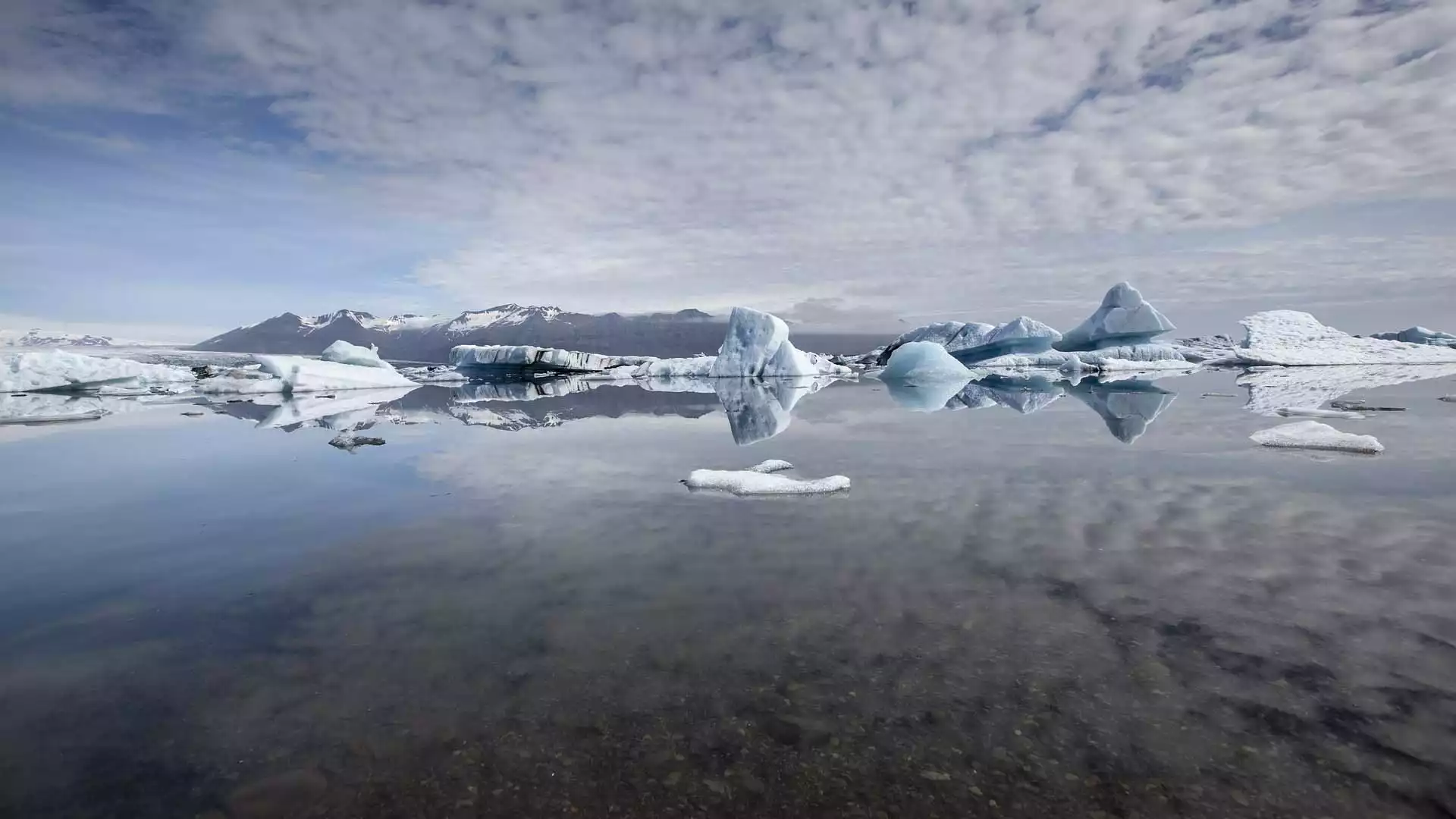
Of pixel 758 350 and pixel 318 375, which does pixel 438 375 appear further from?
pixel 758 350

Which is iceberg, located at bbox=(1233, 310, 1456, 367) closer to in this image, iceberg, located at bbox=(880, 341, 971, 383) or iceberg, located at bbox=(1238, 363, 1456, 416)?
iceberg, located at bbox=(1238, 363, 1456, 416)

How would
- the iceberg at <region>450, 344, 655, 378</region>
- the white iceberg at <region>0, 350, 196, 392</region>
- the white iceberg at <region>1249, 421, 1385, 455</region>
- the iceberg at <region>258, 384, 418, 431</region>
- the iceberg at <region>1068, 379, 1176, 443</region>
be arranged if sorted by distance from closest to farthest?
the white iceberg at <region>1249, 421, 1385, 455</region> < the iceberg at <region>1068, 379, 1176, 443</region> < the iceberg at <region>258, 384, 418, 431</region> < the white iceberg at <region>0, 350, 196, 392</region> < the iceberg at <region>450, 344, 655, 378</region>

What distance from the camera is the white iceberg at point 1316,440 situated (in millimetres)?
8136

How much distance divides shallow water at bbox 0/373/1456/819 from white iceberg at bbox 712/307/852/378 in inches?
1101

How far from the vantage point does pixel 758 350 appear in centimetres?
3547

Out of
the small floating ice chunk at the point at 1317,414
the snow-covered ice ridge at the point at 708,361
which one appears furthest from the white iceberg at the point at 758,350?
the small floating ice chunk at the point at 1317,414

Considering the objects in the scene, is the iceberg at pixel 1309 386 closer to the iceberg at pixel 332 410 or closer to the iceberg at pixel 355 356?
the iceberg at pixel 332 410

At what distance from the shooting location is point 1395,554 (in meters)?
4.30

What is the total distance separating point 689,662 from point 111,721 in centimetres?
240

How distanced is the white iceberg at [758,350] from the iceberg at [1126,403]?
47.8 ft

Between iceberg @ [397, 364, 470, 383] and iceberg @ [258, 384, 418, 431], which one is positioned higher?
iceberg @ [397, 364, 470, 383]

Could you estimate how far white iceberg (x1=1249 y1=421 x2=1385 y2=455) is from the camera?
8.14 m

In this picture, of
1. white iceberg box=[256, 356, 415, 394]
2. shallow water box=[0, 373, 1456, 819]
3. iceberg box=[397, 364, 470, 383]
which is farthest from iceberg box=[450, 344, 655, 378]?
shallow water box=[0, 373, 1456, 819]

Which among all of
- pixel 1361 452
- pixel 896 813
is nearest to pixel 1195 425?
pixel 1361 452
